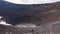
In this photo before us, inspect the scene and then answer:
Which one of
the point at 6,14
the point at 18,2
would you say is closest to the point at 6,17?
the point at 6,14

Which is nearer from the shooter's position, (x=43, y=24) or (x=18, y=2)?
(x=43, y=24)

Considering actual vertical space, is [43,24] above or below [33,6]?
below

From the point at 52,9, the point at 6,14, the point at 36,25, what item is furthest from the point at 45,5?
the point at 6,14

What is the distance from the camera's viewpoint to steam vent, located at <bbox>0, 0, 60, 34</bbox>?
838 mm

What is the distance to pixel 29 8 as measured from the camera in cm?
92

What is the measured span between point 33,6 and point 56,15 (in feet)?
0.61

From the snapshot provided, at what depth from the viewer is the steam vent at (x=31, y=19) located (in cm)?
84

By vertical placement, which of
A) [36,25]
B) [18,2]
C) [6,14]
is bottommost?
[36,25]

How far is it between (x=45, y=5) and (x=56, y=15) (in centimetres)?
11

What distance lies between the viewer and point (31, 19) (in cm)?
88

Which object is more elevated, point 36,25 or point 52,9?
point 52,9

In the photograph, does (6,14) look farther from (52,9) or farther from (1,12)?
(52,9)

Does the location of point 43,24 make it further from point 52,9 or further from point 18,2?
point 18,2

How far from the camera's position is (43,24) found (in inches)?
33.9
